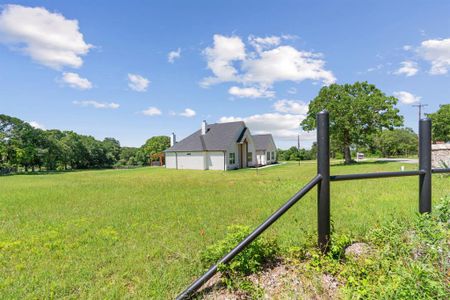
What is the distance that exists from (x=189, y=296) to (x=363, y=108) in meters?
27.7

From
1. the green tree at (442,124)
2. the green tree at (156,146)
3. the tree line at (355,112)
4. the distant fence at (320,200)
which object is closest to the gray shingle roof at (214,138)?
the tree line at (355,112)

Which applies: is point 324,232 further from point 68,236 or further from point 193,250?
point 68,236

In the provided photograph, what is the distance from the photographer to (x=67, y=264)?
3.23 m

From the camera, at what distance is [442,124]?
135 feet

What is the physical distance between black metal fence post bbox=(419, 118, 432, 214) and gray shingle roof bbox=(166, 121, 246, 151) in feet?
74.1

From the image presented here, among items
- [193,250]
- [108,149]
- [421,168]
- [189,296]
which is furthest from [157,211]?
[108,149]

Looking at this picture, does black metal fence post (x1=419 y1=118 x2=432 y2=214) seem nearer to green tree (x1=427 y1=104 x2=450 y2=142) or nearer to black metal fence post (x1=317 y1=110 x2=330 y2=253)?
black metal fence post (x1=317 y1=110 x2=330 y2=253)

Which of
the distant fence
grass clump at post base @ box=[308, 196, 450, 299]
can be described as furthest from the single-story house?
the distant fence

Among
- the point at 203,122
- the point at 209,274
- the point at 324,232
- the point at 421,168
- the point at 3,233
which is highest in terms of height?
the point at 203,122

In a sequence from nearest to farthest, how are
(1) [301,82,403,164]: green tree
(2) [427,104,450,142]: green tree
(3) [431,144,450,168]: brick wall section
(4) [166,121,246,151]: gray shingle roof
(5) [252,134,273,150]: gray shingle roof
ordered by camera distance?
(3) [431,144,450,168]: brick wall section → (1) [301,82,403,164]: green tree → (4) [166,121,246,151]: gray shingle roof → (5) [252,134,273,150]: gray shingle roof → (2) [427,104,450,142]: green tree

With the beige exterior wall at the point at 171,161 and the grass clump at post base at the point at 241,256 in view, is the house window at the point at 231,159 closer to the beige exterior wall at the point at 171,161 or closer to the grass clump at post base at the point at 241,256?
the beige exterior wall at the point at 171,161

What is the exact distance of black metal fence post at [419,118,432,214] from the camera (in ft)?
8.25

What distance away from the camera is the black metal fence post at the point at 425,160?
2.52 m

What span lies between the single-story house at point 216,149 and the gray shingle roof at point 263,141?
2922mm
